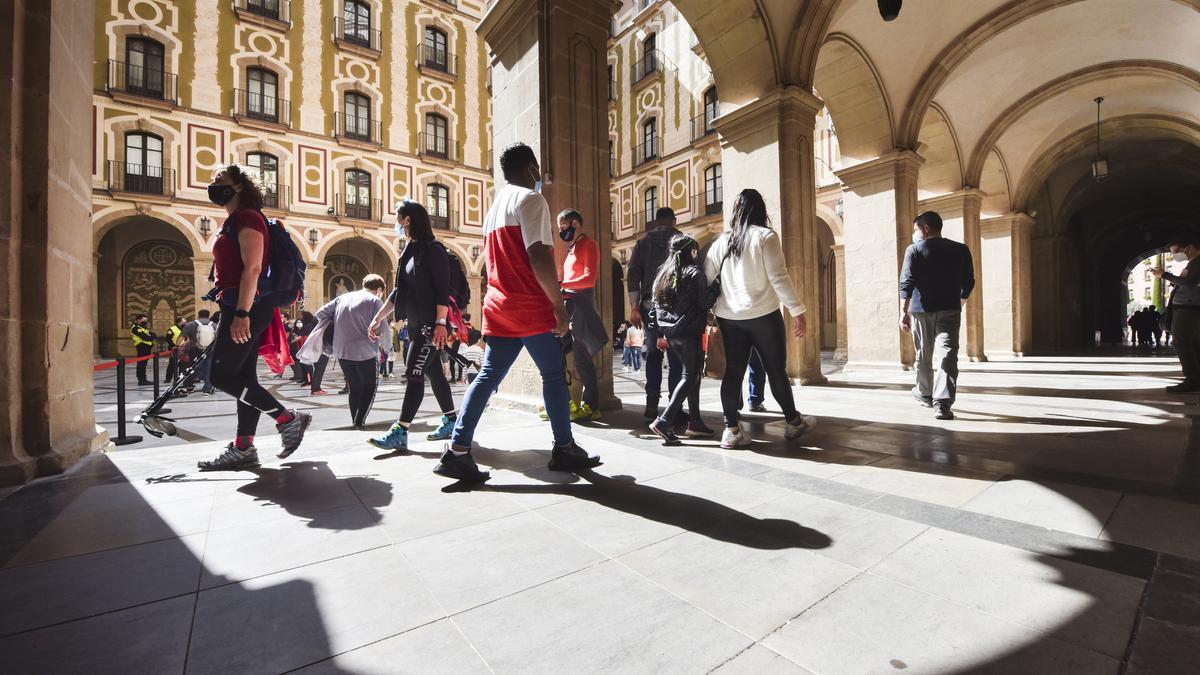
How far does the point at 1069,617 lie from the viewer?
1.34m

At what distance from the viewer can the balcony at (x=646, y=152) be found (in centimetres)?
2312

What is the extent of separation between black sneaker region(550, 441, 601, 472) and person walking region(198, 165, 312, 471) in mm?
1634

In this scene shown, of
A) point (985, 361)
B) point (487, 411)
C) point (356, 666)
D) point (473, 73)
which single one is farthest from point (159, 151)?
point (985, 361)

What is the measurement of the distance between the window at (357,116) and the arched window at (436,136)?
90.5 inches

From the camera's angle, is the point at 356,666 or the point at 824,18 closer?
the point at 356,666

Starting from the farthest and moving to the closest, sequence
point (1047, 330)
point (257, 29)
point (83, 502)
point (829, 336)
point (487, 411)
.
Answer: point (829, 336), point (257, 29), point (1047, 330), point (487, 411), point (83, 502)

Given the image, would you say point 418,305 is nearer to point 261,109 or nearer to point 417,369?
point 417,369

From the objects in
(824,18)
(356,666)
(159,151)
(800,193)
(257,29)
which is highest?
(257,29)

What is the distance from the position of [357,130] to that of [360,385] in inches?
774

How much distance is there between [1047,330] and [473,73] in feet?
79.1

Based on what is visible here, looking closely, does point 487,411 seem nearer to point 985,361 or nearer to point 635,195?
point 985,361

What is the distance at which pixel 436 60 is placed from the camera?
22.5m

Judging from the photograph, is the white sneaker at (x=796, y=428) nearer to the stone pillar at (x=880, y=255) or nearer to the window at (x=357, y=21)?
the stone pillar at (x=880, y=255)

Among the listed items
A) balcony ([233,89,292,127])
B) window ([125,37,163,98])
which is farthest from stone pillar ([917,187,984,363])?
window ([125,37,163,98])
